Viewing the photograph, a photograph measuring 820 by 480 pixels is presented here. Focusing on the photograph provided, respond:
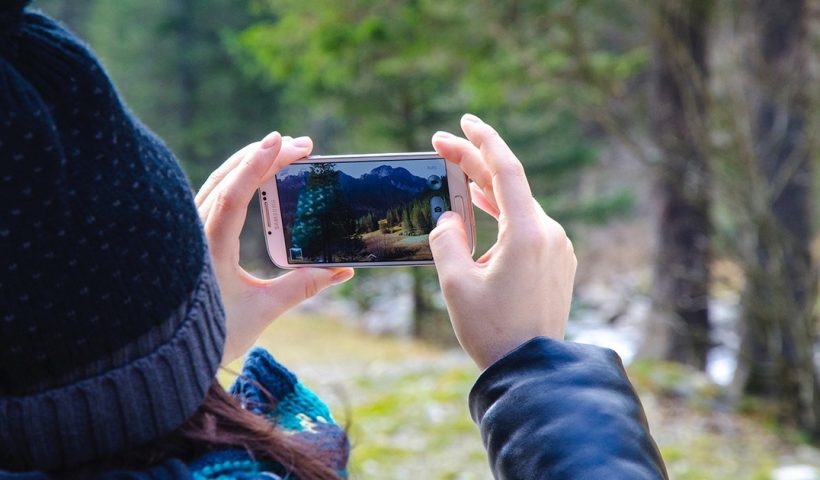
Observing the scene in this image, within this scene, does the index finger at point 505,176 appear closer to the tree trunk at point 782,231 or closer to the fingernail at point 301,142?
the fingernail at point 301,142

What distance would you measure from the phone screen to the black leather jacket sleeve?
0.42 m

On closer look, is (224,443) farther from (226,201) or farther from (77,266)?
(226,201)

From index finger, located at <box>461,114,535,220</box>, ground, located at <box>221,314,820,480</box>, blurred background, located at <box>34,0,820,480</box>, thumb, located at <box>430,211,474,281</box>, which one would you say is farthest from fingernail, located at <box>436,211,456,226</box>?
ground, located at <box>221,314,820,480</box>

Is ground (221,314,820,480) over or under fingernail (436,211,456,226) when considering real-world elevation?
under

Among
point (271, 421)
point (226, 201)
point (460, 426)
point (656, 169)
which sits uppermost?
point (226, 201)

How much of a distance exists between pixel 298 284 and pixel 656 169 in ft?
17.2

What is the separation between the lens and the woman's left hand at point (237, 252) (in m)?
1.20

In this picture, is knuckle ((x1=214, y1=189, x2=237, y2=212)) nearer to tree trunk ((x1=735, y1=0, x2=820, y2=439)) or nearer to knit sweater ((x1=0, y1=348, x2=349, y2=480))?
knit sweater ((x1=0, y1=348, x2=349, y2=480))

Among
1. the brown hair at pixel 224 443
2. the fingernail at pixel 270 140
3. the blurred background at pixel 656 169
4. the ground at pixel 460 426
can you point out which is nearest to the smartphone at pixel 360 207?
the fingernail at pixel 270 140

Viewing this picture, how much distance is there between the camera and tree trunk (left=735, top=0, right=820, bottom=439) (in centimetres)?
541

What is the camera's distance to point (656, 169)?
6223mm

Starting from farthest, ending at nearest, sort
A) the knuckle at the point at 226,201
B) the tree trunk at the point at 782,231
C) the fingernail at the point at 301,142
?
the tree trunk at the point at 782,231 → the fingernail at the point at 301,142 → the knuckle at the point at 226,201

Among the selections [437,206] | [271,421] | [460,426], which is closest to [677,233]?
[460,426]

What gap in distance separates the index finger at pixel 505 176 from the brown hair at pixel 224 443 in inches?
15.1
